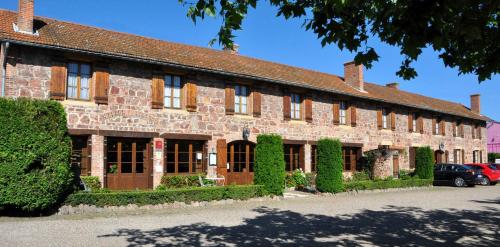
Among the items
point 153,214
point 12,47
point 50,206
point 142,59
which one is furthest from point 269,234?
point 12,47

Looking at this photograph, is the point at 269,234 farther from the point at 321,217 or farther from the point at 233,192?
the point at 233,192

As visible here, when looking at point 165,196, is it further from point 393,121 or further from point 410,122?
point 410,122

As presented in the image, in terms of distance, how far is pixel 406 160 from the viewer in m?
27.2

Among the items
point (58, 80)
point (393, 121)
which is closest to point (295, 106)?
point (393, 121)

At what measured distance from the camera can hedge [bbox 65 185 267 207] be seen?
11742mm

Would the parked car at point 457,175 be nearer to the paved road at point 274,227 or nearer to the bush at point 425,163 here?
the bush at point 425,163

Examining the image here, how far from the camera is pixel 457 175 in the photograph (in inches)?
915

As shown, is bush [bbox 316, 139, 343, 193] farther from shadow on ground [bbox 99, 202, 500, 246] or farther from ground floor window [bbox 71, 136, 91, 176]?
ground floor window [bbox 71, 136, 91, 176]

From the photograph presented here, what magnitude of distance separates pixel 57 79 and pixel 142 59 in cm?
285

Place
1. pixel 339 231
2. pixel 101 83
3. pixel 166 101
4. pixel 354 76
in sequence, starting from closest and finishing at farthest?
pixel 339 231, pixel 101 83, pixel 166 101, pixel 354 76

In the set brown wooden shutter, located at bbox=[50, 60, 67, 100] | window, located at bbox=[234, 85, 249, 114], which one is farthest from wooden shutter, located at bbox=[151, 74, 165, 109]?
window, located at bbox=[234, 85, 249, 114]

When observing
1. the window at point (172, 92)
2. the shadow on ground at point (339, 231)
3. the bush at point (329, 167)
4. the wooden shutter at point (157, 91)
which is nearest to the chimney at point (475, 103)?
the bush at point (329, 167)

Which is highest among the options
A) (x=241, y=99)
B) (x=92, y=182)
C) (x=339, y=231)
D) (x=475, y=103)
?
(x=475, y=103)

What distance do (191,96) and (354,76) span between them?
12654 millimetres
